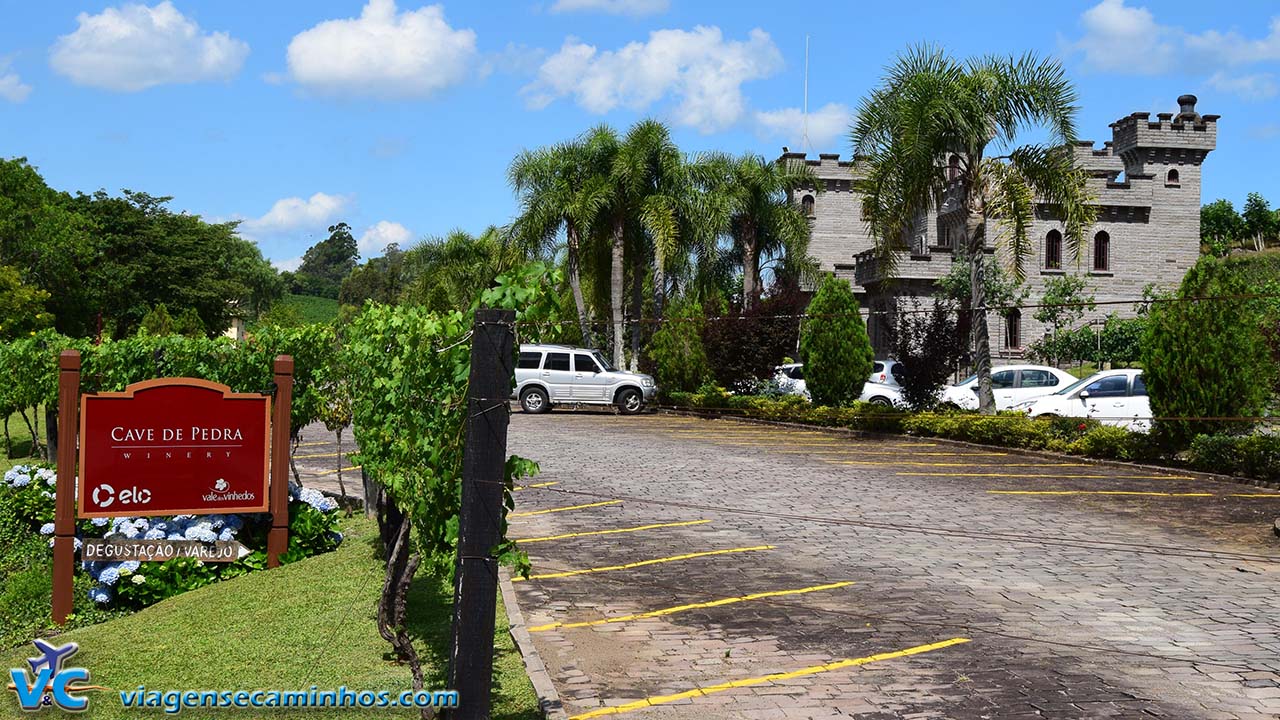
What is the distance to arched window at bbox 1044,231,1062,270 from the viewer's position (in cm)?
4591

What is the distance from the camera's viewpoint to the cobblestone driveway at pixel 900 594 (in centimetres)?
692

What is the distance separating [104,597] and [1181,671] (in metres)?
8.98

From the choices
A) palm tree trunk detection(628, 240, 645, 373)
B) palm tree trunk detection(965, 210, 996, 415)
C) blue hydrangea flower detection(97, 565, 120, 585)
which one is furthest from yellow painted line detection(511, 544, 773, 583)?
palm tree trunk detection(628, 240, 645, 373)

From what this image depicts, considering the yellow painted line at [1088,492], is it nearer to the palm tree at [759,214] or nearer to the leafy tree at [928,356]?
the leafy tree at [928,356]

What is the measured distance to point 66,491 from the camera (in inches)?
404

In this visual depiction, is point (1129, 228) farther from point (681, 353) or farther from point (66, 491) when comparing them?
point (66, 491)

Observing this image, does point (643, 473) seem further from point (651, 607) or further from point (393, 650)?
point (393, 650)

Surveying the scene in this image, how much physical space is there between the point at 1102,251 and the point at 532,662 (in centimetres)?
4456

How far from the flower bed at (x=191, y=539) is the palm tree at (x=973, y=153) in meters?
14.6

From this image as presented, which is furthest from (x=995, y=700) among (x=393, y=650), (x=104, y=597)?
(x=104, y=597)

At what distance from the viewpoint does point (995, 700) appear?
6.73 meters

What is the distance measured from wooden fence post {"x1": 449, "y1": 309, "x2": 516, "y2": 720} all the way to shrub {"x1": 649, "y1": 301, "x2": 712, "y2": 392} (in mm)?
25631

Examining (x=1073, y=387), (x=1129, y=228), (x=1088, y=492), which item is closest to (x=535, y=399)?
(x=1073, y=387)

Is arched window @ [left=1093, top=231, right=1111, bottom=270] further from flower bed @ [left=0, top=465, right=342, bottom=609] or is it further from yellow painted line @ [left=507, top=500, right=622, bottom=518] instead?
flower bed @ [left=0, top=465, right=342, bottom=609]
